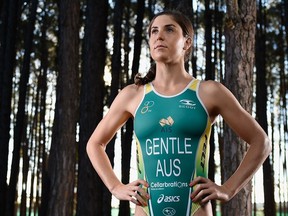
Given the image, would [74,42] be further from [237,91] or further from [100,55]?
[237,91]

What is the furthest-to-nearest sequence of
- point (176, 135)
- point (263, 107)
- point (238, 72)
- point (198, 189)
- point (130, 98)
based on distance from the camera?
1. point (263, 107)
2. point (238, 72)
3. point (130, 98)
4. point (176, 135)
5. point (198, 189)

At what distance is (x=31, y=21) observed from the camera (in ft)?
47.9

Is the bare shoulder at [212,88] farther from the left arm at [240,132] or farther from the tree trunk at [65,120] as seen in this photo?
the tree trunk at [65,120]

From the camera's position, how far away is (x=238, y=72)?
17.9 ft

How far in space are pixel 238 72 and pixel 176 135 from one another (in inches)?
133

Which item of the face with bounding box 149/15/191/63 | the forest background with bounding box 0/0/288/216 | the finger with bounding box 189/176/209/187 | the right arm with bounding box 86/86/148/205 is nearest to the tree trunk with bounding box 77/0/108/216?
the forest background with bounding box 0/0/288/216

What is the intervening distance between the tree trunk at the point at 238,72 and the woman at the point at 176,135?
306cm

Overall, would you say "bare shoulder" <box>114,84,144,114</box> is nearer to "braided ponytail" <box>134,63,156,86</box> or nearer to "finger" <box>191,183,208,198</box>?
"braided ponytail" <box>134,63,156,86</box>

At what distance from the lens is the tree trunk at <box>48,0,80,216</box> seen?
9875 mm

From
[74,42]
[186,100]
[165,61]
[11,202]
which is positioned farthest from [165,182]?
[11,202]

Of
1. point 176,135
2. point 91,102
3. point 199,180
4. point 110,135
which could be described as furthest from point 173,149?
point 91,102

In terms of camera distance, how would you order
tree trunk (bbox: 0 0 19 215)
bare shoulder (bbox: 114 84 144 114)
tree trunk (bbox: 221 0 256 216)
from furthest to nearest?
tree trunk (bbox: 0 0 19 215) < tree trunk (bbox: 221 0 256 216) < bare shoulder (bbox: 114 84 144 114)

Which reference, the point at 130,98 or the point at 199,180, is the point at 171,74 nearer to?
the point at 130,98

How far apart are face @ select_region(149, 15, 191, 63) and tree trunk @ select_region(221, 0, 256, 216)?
3.09 meters
